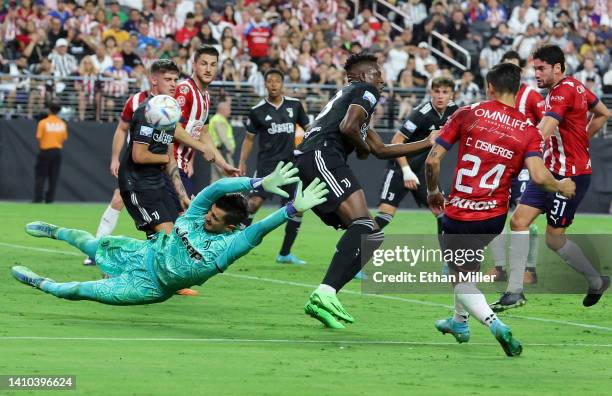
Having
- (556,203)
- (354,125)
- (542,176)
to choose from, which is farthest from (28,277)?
(556,203)

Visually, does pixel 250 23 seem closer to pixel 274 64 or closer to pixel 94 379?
pixel 274 64

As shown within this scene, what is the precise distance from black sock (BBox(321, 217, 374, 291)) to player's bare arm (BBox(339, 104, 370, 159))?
63cm

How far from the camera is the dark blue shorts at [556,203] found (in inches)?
472

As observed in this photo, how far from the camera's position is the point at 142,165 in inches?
475

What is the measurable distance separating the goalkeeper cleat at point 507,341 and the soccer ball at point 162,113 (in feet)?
13.7

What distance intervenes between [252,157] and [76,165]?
3903mm

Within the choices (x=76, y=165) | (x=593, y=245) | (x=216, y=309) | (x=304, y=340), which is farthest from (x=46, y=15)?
(x=304, y=340)

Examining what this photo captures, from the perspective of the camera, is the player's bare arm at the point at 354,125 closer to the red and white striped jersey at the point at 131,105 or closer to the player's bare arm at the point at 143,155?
the player's bare arm at the point at 143,155

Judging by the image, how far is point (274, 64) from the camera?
27578 millimetres

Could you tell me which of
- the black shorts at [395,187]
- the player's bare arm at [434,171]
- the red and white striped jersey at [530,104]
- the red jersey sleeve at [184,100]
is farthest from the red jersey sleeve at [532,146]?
the black shorts at [395,187]

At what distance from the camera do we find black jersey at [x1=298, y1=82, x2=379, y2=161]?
34.7 ft

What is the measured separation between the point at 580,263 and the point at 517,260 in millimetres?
710

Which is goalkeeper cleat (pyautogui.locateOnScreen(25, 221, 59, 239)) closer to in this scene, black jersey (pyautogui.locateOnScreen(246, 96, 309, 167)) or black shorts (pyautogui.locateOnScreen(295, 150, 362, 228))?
black shorts (pyautogui.locateOnScreen(295, 150, 362, 228))

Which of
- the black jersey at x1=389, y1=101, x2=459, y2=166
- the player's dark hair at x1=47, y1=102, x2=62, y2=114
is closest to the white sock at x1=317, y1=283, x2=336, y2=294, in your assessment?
the black jersey at x1=389, y1=101, x2=459, y2=166
